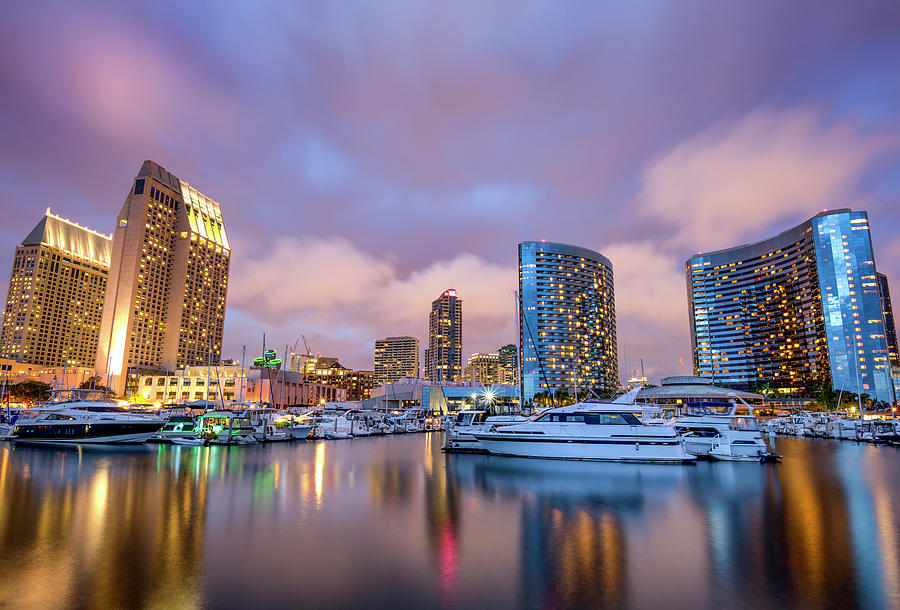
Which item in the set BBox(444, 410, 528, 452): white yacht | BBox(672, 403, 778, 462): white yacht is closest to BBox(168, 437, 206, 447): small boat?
BBox(444, 410, 528, 452): white yacht

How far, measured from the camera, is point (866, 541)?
599 inches

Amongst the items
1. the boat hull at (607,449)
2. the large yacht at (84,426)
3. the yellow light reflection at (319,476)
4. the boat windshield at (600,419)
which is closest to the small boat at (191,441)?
the large yacht at (84,426)

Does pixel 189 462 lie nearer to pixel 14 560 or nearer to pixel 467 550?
pixel 14 560

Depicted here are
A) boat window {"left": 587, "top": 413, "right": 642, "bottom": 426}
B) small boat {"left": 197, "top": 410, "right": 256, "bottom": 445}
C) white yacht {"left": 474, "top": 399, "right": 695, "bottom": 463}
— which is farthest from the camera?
small boat {"left": 197, "top": 410, "right": 256, "bottom": 445}

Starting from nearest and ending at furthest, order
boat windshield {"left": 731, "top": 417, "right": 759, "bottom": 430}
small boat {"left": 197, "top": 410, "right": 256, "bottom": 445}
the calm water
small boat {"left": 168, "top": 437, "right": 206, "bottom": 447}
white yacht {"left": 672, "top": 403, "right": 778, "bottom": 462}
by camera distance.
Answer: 1. the calm water
2. white yacht {"left": 672, "top": 403, "right": 778, "bottom": 462}
3. boat windshield {"left": 731, "top": 417, "right": 759, "bottom": 430}
4. small boat {"left": 168, "top": 437, "right": 206, "bottom": 447}
5. small boat {"left": 197, "top": 410, "right": 256, "bottom": 445}

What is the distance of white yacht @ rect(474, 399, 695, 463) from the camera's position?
1452 inches

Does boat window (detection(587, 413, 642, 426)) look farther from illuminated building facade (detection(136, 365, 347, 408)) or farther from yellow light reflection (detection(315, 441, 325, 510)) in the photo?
illuminated building facade (detection(136, 365, 347, 408))

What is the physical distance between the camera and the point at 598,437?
1481 inches

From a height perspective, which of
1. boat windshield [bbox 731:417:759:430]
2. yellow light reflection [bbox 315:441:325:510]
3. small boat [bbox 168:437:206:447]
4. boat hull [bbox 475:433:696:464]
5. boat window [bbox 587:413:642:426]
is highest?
boat window [bbox 587:413:642:426]

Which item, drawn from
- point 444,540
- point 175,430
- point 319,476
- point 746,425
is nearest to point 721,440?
point 746,425

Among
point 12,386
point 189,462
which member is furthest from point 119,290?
point 189,462

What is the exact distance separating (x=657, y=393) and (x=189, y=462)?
122958mm

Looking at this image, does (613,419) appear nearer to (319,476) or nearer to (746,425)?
(746,425)

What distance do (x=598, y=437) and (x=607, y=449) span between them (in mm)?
1112
